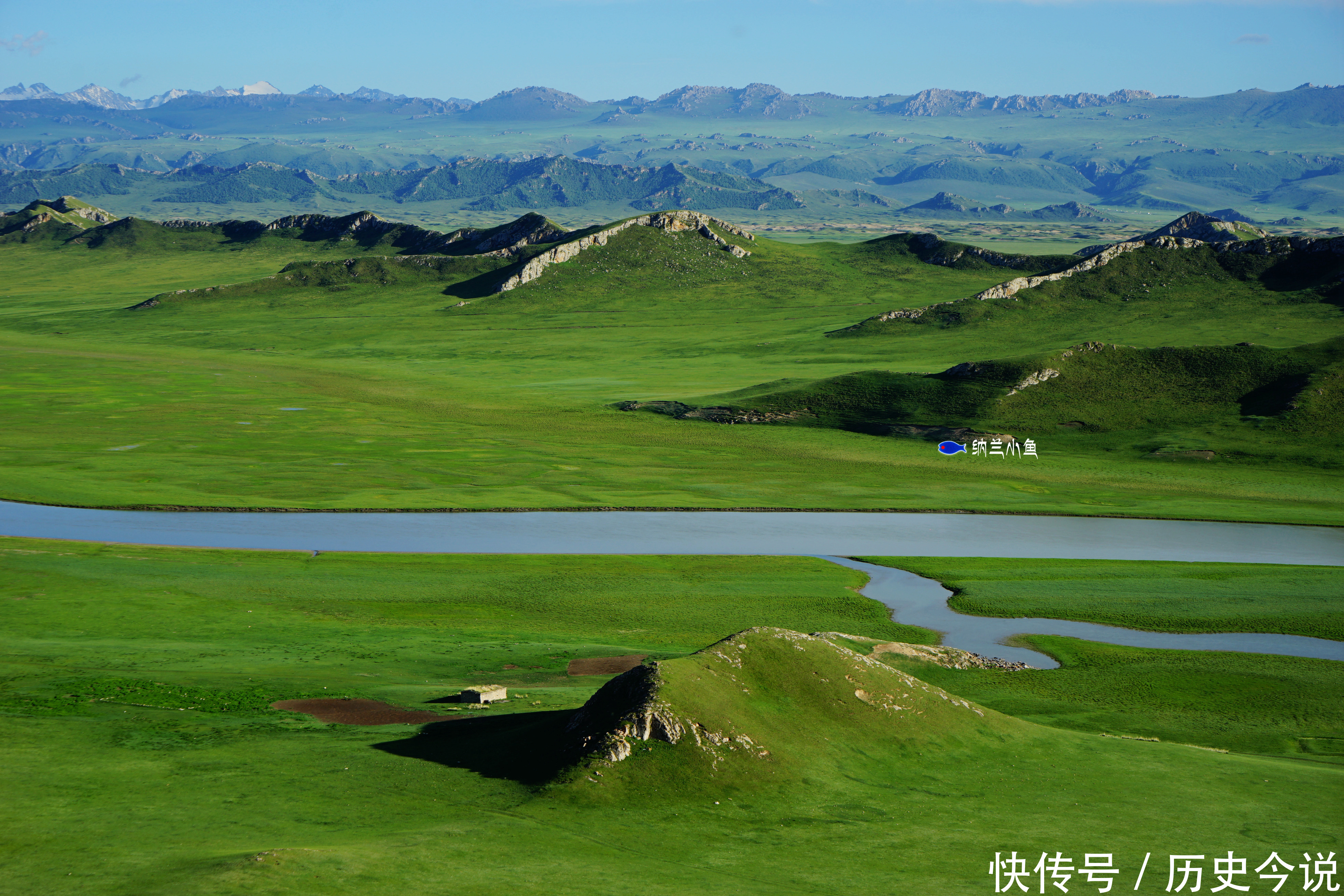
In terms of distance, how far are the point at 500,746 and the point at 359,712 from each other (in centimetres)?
934

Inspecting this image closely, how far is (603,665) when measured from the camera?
191 feet

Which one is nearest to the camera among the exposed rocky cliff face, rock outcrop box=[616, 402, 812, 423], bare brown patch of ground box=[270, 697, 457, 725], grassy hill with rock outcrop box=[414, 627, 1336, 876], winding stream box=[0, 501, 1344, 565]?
grassy hill with rock outcrop box=[414, 627, 1336, 876]

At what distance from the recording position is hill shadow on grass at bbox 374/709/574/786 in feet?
126

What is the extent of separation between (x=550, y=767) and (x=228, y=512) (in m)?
71.0

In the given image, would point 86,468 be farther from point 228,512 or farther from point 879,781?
point 879,781

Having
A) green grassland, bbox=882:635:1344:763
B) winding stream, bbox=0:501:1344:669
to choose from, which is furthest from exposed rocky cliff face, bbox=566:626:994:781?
winding stream, bbox=0:501:1344:669

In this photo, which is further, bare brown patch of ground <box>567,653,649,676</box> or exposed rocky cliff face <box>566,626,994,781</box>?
bare brown patch of ground <box>567,653,649,676</box>

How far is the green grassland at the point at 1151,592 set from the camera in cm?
7319

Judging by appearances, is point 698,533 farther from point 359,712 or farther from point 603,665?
point 359,712

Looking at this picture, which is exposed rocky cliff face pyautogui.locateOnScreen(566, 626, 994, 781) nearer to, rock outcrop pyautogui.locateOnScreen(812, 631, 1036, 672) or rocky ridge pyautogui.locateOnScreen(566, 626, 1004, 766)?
rocky ridge pyautogui.locateOnScreen(566, 626, 1004, 766)

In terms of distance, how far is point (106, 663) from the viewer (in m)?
54.1

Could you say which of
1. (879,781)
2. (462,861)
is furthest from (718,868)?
(879,781)

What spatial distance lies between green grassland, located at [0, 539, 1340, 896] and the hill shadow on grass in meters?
0.13

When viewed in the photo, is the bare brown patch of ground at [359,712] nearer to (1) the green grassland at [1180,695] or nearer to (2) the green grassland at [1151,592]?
(1) the green grassland at [1180,695]
